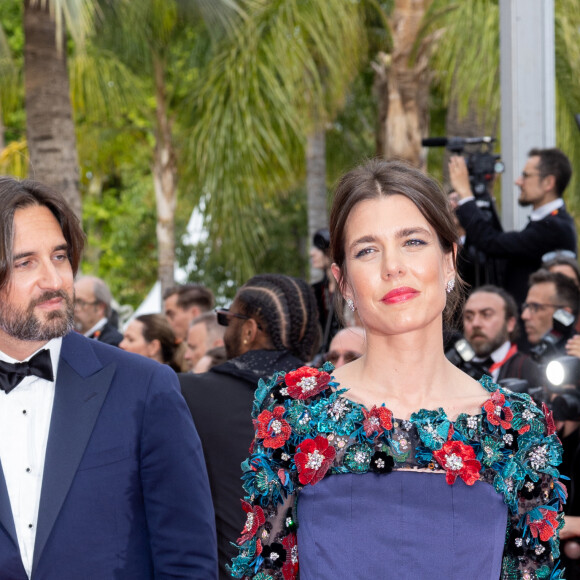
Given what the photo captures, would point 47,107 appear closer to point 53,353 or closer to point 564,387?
point 564,387

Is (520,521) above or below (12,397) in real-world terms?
below

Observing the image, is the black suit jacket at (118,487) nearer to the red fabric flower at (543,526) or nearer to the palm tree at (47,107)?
the red fabric flower at (543,526)

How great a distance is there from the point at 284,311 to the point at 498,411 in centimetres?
197

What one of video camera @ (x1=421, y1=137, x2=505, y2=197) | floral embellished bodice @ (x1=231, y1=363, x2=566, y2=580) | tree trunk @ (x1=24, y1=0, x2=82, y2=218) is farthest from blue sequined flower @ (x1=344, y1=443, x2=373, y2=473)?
tree trunk @ (x1=24, y1=0, x2=82, y2=218)

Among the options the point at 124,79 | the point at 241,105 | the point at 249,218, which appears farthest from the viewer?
the point at 124,79

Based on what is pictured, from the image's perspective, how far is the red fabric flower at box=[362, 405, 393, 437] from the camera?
230 centimetres

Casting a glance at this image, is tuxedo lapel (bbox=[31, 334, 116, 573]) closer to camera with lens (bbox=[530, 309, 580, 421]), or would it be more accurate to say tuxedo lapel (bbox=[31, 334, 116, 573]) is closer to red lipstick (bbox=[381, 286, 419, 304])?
A: red lipstick (bbox=[381, 286, 419, 304])

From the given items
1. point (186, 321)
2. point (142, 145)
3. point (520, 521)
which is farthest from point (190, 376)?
point (142, 145)

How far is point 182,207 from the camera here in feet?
70.6

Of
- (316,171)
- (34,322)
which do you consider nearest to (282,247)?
(316,171)

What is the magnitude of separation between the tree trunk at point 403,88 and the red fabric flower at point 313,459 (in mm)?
6436

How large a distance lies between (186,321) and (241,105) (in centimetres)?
229

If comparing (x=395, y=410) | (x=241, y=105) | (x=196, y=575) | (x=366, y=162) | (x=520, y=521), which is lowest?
(x=196, y=575)

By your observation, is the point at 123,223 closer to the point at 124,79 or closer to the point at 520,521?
the point at 124,79
